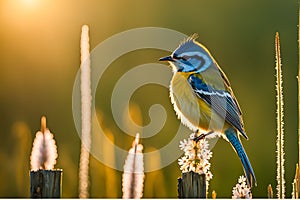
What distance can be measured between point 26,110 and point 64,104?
0.37 metres

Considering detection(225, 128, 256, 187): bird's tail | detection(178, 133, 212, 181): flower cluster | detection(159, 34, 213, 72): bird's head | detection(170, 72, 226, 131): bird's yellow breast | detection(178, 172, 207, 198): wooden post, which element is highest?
detection(159, 34, 213, 72): bird's head

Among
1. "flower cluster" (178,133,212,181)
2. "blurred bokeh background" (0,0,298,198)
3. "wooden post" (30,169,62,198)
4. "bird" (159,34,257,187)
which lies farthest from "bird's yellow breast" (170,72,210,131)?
"wooden post" (30,169,62,198)

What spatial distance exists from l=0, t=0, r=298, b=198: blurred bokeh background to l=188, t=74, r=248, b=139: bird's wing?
1295 millimetres

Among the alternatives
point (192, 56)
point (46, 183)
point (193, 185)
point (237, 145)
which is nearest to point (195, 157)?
point (193, 185)

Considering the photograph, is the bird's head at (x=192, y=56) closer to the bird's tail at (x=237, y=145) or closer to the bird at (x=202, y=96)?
the bird at (x=202, y=96)

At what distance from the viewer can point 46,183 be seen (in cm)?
299

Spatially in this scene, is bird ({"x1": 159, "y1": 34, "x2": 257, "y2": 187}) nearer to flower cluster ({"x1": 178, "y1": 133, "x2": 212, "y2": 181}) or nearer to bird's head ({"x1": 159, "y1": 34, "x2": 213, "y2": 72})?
bird's head ({"x1": 159, "y1": 34, "x2": 213, "y2": 72})

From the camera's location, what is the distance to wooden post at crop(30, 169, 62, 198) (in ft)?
9.80

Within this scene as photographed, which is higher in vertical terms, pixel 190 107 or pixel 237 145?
pixel 190 107

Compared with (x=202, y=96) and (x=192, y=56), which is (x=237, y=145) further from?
(x=192, y=56)

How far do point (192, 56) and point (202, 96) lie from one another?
0.22 meters

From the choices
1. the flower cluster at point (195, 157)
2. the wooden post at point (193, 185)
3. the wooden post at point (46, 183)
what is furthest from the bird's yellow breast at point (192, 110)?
the wooden post at point (46, 183)

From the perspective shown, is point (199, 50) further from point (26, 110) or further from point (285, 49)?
point (285, 49)

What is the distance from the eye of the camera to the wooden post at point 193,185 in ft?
9.68
